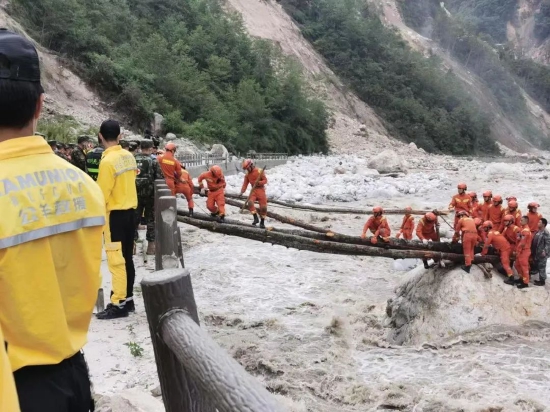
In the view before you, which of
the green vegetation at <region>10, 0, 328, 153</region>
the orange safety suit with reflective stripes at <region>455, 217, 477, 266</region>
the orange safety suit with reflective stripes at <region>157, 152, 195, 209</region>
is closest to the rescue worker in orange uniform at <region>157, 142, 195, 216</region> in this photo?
the orange safety suit with reflective stripes at <region>157, 152, 195, 209</region>

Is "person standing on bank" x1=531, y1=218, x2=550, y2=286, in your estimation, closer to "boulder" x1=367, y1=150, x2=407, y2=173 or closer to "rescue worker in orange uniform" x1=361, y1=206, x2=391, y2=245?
"rescue worker in orange uniform" x1=361, y1=206, x2=391, y2=245

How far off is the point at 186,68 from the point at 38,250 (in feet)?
90.6

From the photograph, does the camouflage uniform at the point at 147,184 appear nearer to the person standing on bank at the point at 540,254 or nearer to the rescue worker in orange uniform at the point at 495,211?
the person standing on bank at the point at 540,254

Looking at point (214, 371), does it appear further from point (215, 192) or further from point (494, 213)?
point (494, 213)

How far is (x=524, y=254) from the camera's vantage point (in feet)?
20.0

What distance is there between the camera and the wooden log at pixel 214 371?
111 cm

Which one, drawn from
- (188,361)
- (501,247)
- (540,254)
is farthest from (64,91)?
(188,361)

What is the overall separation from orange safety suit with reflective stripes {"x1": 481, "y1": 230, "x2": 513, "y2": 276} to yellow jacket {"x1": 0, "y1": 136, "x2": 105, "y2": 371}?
18.6 feet

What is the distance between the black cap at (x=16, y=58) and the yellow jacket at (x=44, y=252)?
16cm

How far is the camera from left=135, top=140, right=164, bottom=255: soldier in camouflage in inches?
261

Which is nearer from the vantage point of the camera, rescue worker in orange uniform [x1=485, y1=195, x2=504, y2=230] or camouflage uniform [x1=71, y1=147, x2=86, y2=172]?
camouflage uniform [x1=71, y1=147, x2=86, y2=172]

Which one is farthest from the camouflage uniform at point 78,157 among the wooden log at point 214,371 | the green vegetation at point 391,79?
the green vegetation at point 391,79

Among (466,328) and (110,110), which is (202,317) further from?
(110,110)

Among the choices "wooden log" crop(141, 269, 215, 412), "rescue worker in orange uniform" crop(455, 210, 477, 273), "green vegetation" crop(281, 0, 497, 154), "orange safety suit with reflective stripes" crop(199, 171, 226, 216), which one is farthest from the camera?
"green vegetation" crop(281, 0, 497, 154)
